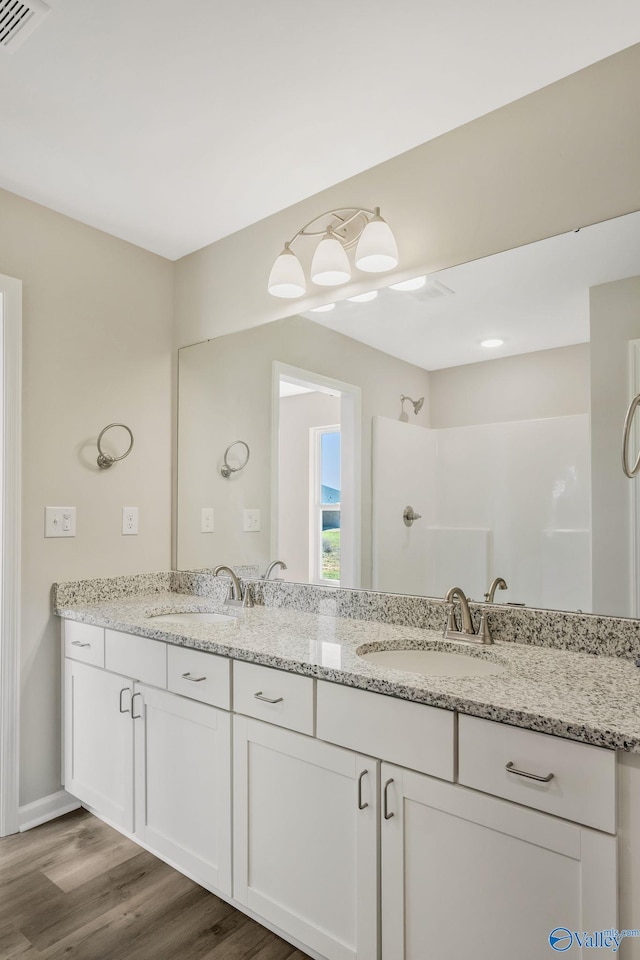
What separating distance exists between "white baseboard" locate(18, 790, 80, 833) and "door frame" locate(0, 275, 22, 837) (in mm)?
30

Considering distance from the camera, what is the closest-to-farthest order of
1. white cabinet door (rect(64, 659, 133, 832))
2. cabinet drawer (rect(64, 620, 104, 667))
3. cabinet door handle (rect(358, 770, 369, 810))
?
cabinet door handle (rect(358, 770, 369, 810)) → white cabinet door (rect(64, 659, 133, 832)) → cabinet drawer (rect(64, 620, 104, 667))

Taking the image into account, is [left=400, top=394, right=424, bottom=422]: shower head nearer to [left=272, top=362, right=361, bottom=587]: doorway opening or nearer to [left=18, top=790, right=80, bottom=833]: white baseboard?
[left=272, top=362, right=361, bottom=587]: doorway opening

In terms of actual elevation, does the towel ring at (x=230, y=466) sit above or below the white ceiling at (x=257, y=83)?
below

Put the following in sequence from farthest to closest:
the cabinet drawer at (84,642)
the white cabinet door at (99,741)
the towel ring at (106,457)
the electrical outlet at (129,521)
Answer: the electrical outlet at (129,521)
the towel ring at (106,457)
the cabinet drawer at (84,642)
the white cabinet door at (99,741)

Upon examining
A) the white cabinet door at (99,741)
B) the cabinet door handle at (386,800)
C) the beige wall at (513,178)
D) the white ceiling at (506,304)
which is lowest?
the white cabinet door at (99,741)

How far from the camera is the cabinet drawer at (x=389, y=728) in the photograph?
3.95 feet

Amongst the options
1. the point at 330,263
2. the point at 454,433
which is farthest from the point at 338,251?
the point at 454,433

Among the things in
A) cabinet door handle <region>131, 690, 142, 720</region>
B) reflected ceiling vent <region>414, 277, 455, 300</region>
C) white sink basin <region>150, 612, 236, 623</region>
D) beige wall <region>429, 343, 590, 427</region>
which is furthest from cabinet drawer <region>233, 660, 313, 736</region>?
reflected ceiling vent <region>414, 277, 455, 300</region>

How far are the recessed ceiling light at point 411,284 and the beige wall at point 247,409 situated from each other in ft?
0.74

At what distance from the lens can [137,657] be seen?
192 cm

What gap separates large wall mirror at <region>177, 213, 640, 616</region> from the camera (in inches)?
61.2

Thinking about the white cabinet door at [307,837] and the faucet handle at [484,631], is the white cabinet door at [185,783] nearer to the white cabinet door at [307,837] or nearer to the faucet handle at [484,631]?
the white cabinet door at [307,837]

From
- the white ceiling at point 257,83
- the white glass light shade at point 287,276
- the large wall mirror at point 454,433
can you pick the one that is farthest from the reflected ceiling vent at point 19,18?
the large wall mirror at point 454,433

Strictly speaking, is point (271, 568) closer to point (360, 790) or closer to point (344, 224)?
point (360, 790)
